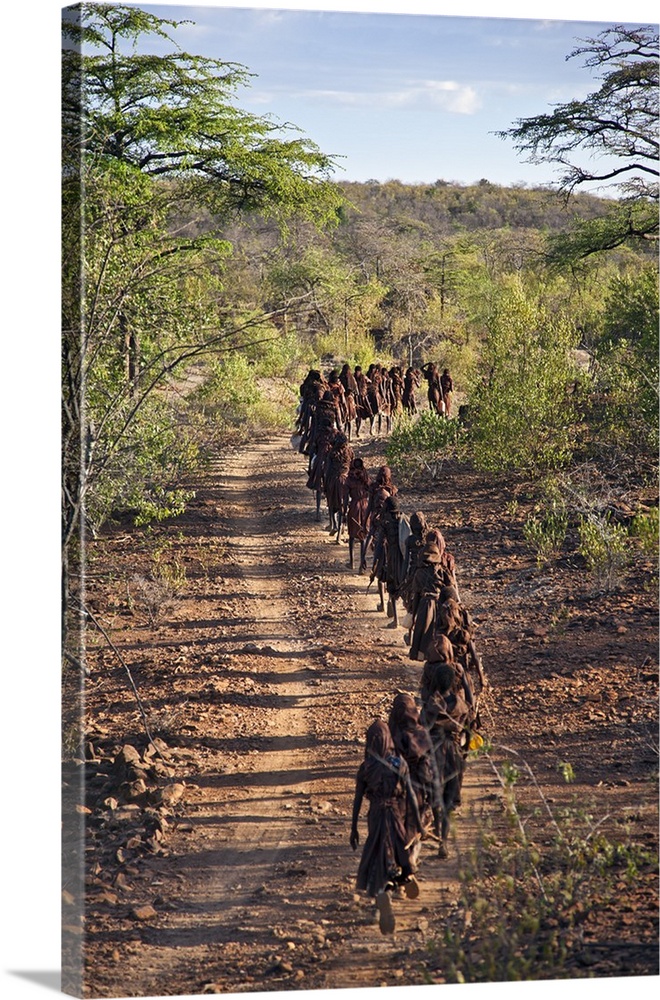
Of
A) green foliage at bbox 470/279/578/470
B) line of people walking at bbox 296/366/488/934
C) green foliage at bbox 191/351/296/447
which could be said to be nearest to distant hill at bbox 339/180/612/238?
green foliage at bbox 470/279/578/470

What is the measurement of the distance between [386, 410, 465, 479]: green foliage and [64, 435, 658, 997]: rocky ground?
217 cm

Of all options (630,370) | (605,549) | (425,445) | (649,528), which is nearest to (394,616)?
(605,549)

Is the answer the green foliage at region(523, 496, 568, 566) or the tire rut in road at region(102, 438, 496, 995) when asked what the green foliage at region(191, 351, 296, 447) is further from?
the green foliage at region(523, 496, 568, 566)

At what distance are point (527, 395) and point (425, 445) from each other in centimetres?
264

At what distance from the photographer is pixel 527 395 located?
12.5m

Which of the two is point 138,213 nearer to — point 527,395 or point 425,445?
point 527,395

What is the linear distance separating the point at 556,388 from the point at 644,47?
17.2ft

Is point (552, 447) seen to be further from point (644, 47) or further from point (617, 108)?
point (644, 47)

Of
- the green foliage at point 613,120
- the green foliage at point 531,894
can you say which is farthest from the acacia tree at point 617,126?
the green foliage at point 531,894

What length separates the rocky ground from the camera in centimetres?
605

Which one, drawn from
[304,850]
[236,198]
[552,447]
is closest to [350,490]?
[552,447]

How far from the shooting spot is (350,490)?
11594 mm

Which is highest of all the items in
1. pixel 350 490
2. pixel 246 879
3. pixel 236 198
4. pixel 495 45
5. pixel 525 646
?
pixel 495 45

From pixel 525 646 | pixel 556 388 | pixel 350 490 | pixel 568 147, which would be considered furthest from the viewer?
pixel 556 388
